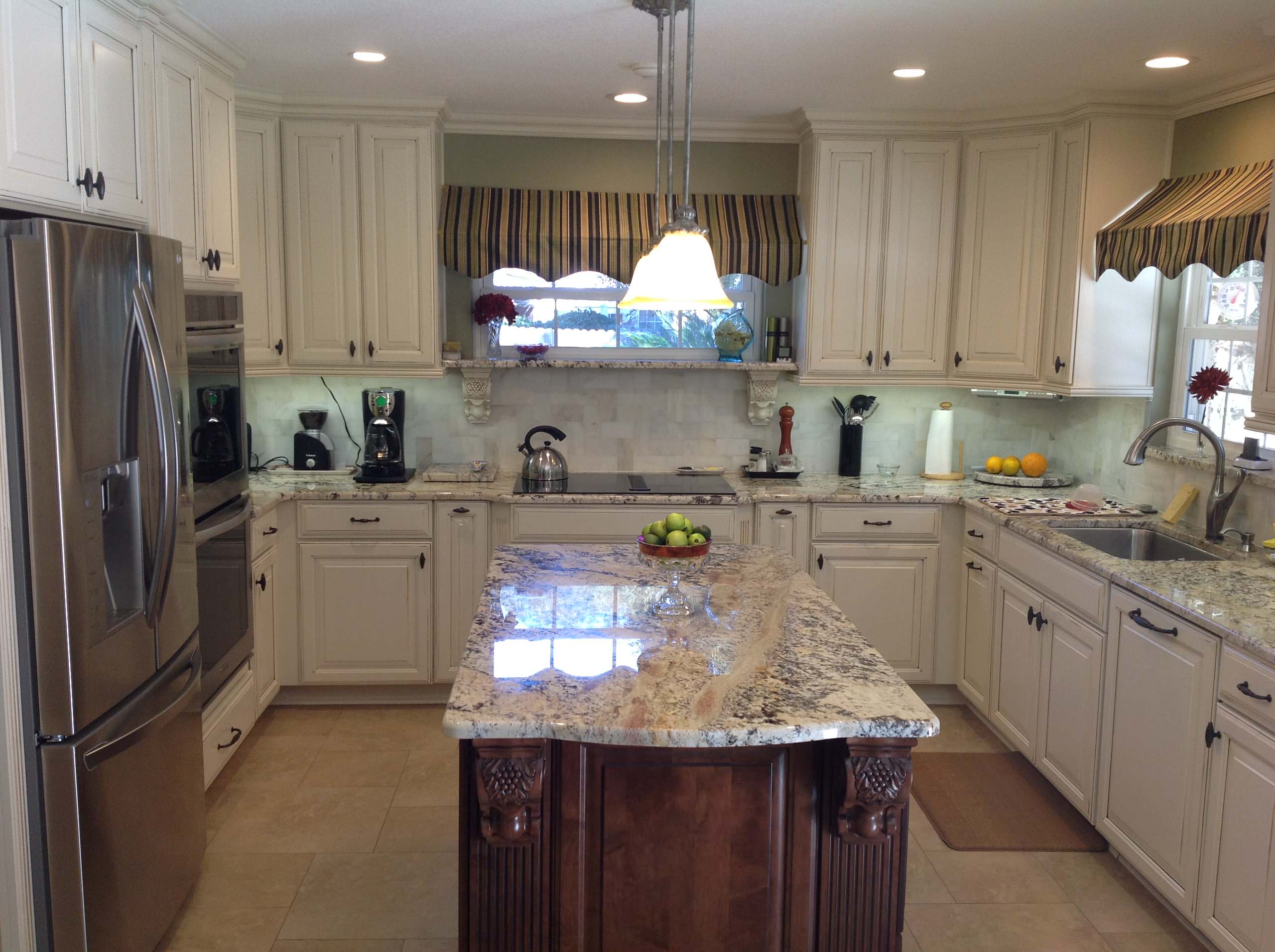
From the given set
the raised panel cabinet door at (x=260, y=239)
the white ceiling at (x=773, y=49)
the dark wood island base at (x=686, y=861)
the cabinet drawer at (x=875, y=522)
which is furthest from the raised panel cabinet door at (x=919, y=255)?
the dark wood island base at (x=686, y=861)

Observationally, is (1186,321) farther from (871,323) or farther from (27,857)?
(27,857)

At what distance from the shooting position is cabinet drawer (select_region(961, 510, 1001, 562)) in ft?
13.6

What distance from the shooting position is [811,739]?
6.48ft

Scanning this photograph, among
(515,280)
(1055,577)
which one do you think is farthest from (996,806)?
(515,280)

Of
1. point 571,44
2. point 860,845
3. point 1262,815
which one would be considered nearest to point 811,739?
point 860,845

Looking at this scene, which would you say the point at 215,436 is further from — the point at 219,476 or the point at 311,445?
the point at 311,445

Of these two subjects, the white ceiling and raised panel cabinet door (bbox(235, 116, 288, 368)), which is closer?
the white ceiling

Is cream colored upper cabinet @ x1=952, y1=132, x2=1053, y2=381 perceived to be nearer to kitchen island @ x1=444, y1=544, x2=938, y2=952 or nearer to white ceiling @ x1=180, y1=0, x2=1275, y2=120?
white ceiling @ x1=180, y1=0, x2=1275, y2=120

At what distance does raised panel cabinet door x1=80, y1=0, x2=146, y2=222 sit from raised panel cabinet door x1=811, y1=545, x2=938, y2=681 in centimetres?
284

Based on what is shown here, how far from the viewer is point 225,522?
3.35 meters

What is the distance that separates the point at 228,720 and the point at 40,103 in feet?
6.70

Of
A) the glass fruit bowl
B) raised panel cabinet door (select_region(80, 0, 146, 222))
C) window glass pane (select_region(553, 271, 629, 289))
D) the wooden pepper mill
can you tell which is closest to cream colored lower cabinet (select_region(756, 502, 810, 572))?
the wooden pepper mill

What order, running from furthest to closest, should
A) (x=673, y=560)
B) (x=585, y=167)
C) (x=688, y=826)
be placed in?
(x=585, y=167), (x=673, y=560), (x=688, y=826)

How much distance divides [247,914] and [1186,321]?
12.5 feet
